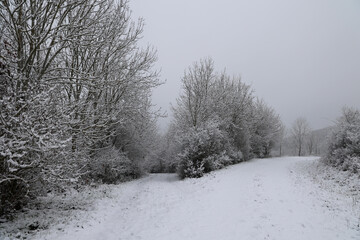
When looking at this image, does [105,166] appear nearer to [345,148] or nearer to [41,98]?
[41,98]

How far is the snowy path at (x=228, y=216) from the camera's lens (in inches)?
233

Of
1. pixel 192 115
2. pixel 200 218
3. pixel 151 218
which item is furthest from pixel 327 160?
pixel 151 218

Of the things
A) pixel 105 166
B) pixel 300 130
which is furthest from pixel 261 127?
pixel 300 130

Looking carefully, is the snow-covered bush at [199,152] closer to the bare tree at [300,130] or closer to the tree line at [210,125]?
the tree line at [210,125]

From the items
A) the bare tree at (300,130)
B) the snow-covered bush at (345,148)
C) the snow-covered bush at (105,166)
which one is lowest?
the snow-covered bush at (105,166)

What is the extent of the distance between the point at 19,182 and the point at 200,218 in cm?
590

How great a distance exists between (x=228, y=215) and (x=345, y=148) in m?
13.4

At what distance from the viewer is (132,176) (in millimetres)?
21109

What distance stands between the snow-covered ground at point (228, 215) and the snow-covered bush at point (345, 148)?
12.5ft

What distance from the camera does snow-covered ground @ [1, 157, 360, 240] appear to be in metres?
5.92

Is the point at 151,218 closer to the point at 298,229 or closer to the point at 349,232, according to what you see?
the point at 298,229

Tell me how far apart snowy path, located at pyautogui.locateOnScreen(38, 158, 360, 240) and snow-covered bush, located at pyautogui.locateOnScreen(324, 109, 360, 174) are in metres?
5.26

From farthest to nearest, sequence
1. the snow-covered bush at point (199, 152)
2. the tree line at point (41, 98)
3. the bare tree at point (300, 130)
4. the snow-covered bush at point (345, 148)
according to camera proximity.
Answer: the bare tree at point (300, 130) < the snow-covered bush at point (199, 152) < the snow-covered bush at point (345, 148) < the tree line at point (41, 98)

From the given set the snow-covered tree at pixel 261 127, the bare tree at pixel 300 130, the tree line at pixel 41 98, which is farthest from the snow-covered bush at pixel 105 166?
the bare tree at pixel 300 130
